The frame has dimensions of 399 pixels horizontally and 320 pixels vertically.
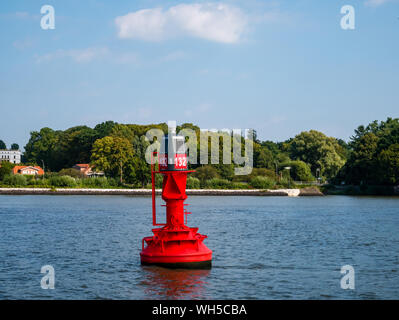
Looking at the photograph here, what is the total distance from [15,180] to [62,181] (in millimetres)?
10889

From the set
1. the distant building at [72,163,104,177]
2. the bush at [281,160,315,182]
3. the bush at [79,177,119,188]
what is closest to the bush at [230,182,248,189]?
the bush at [281,160,315,182]

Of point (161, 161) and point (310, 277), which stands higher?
point (161, 161)

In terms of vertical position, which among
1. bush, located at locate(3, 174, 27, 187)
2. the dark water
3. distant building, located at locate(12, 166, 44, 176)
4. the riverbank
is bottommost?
the dark water

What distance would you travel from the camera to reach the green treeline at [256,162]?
126 m

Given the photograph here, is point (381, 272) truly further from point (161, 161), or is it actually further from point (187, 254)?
point (161, 161)

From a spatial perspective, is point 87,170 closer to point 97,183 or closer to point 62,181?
point 62,181

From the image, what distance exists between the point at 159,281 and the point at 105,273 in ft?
12.2

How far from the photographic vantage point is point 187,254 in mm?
22406

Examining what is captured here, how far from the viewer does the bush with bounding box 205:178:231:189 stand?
127 m

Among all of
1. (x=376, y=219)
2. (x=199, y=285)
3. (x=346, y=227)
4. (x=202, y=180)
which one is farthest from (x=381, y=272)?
(x=202, y=180)

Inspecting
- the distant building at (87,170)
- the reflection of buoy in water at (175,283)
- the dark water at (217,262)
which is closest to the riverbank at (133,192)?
the distant building at (87,170)

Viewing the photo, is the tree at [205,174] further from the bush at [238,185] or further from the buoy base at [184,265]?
the buoy base at [184,265]

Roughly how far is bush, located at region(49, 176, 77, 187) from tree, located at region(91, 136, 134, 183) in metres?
12.5

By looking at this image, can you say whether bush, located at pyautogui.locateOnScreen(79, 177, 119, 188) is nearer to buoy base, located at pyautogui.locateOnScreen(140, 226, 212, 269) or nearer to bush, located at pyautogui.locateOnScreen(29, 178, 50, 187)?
bush, located at pyautogui.locateOnScreen(29, 178, 50, 187)
